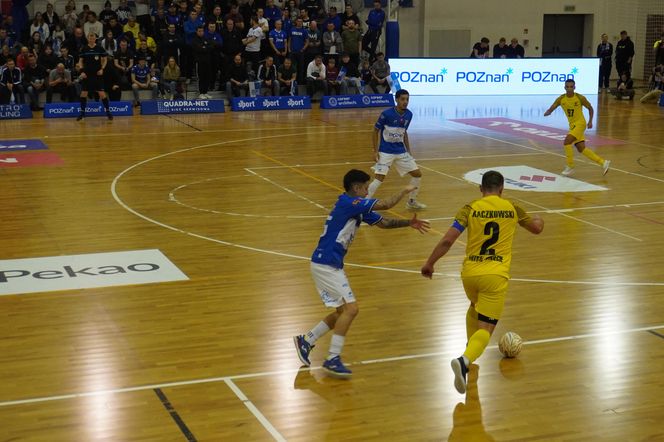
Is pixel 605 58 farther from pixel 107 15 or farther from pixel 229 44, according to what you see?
pixel 107 15

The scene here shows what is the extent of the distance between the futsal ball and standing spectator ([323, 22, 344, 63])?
83.0 ft

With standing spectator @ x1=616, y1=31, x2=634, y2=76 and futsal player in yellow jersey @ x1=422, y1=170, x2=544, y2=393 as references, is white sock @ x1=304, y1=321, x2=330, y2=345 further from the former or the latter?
standing spectator @ x1=616, y1=31, x2=634, y2=76

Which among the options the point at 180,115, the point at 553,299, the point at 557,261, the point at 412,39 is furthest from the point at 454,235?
the point at 412,39

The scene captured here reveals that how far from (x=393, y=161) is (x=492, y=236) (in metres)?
8.19

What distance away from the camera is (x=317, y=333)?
965cm

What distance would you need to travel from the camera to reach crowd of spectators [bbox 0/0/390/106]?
3047 cm

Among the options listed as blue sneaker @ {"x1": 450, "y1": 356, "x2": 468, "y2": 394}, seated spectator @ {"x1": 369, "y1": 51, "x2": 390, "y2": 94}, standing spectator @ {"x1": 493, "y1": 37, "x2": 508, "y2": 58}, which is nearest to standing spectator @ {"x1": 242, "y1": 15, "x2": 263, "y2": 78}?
seated spectator @ {"x1": 369, "y1": 51, "x2": 390, "y2": 94}

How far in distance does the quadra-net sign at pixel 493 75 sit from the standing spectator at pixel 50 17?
12.4 m

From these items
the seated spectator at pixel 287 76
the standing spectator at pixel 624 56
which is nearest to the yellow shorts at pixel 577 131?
the seated spectator at pixel 287 76

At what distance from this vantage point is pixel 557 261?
13.9 meters

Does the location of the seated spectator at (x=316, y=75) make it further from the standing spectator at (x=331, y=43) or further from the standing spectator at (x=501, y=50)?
the standing spectator at (x=501, y=50)

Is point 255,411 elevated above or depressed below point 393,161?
below

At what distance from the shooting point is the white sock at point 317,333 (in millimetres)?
9617

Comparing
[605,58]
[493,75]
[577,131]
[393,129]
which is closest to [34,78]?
[393,129]
